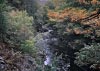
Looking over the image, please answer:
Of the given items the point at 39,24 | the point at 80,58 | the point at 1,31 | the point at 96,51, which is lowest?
the point at 39,24

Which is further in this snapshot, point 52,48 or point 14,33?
point 52,48

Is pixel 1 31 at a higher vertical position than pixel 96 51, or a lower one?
higher

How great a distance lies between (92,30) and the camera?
45.4 feet

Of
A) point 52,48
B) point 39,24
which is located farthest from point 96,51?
point 39,24

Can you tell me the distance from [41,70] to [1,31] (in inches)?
114

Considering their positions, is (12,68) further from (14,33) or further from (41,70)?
(14,33)

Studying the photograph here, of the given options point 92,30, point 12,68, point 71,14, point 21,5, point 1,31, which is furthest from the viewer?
point 21,5

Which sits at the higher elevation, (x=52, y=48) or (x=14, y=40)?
(x=14, y=40)

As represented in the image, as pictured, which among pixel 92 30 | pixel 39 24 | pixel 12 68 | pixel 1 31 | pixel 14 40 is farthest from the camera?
pixel 39 24

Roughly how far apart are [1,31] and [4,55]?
5.60 ft

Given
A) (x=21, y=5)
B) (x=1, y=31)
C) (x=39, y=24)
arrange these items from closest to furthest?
(x=1, y=31) < (x=21, y=5) < (x=39, y=24)

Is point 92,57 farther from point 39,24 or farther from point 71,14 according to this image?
point 39,24

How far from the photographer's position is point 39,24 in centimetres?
2766

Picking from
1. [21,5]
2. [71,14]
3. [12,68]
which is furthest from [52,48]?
[12,68]
